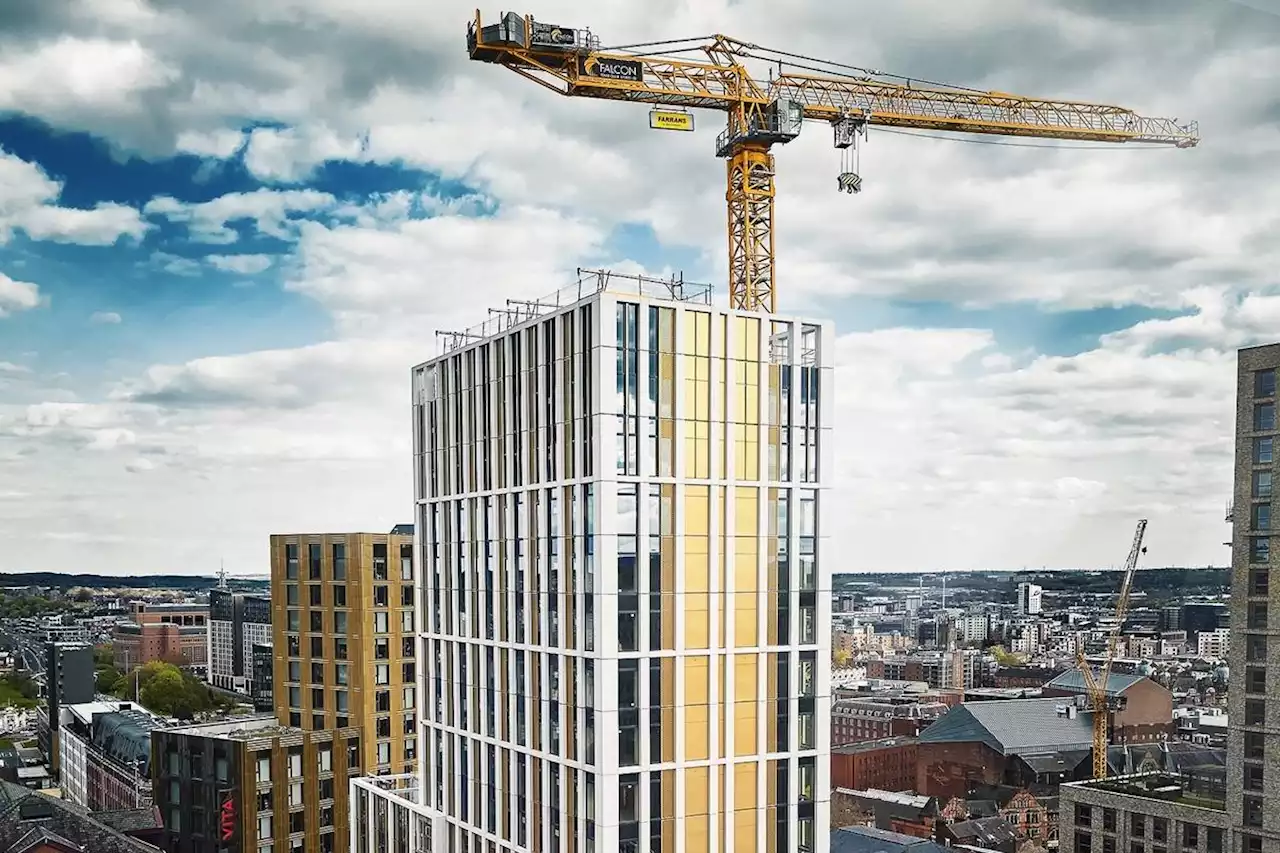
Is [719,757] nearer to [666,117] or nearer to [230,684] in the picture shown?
[666,117]

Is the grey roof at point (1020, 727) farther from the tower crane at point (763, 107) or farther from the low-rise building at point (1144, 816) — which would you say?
the tower crane at point (763, 107)

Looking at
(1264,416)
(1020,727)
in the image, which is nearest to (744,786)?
(1264,416)

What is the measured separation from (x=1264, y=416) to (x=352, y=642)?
29.7 feet

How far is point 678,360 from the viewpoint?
668 cm

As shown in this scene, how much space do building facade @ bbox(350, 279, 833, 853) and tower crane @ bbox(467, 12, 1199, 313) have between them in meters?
2.87

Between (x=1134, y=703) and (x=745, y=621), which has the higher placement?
(x=745, y=621)

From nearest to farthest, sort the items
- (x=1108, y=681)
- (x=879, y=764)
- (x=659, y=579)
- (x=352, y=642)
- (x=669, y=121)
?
1. (x=659, y=579)
2. (x=669, y=121)
3. (x=352, y=642)
4. (x=1108, y=681)
5. (x=879, y=764)

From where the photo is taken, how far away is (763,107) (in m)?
10.4

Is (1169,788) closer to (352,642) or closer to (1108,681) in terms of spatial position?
(1108,681)

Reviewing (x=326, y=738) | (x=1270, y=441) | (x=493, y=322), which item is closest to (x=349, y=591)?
(x=326, y=738)

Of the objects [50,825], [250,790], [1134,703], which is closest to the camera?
[50,825]

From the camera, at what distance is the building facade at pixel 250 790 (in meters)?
10.5

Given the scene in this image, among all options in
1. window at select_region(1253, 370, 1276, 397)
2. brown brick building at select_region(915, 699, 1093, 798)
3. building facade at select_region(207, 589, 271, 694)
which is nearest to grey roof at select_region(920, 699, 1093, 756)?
brown brick building at select_region(915, 699, 1093, 798)

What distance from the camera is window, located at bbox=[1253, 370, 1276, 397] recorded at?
1079 centimetres
